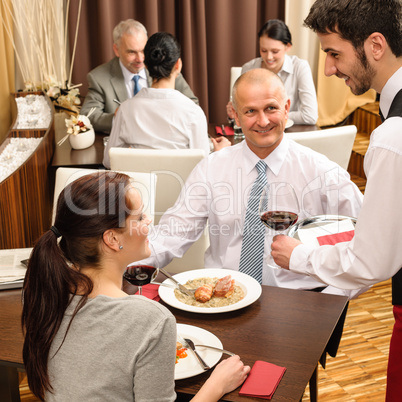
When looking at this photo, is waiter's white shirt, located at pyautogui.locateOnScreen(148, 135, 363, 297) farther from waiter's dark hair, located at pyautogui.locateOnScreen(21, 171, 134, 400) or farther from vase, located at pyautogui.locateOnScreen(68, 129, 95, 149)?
vase, located at pyautogui.locateOnScreen(68, 129, 95, 149)

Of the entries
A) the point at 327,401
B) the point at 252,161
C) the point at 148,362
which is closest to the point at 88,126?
the point at 252,161

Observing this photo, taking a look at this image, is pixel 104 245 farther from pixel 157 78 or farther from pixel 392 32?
pixel 157 78

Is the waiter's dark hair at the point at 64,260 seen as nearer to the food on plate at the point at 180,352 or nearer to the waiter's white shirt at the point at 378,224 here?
the food on plate at the point at 180,352

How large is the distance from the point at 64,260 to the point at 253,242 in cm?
98

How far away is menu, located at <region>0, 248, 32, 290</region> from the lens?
1827 millimetres

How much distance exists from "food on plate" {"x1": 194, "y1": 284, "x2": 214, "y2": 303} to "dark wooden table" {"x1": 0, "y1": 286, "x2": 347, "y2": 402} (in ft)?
0.18

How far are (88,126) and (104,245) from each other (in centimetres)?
216

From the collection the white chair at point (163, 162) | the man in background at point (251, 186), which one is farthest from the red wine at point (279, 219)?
the white chair at point (163, 162)

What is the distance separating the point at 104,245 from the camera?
1.27 metres

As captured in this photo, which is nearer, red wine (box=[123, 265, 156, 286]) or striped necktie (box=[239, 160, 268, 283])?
red wine (box=[123, 265, 156, 286])

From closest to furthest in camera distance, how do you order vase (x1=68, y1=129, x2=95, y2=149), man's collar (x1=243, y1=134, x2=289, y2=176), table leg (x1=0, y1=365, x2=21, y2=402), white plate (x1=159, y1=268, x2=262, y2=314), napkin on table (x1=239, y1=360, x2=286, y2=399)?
napkin on table (x1=239, y1=360, x2=286, y2=399)
white plate (x1=159, y1=268, x2=262, y2=314)
table leg (x1=0, y1=365, x2=21, y2=402)
man's collar (x1=243, y1=134, x2=289, y2=176)
vase (x1=68, y1=129, x2=95, y2=149)

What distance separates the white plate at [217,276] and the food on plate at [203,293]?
51 millimetres

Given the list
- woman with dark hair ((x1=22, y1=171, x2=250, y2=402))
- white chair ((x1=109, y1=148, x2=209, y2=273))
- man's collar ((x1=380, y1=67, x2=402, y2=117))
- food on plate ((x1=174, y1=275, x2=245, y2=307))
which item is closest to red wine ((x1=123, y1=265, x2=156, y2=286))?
food on plate ((x1=174, y1=275, x2=245, y2=307))

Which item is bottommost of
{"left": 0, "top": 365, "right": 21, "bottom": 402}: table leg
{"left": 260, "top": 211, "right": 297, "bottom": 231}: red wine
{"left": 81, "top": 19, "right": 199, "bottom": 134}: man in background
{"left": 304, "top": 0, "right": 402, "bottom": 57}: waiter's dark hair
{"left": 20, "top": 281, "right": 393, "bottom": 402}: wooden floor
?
{"left": 20, "top": 281, "right": 393, "bottom": 402}: wooden floor
